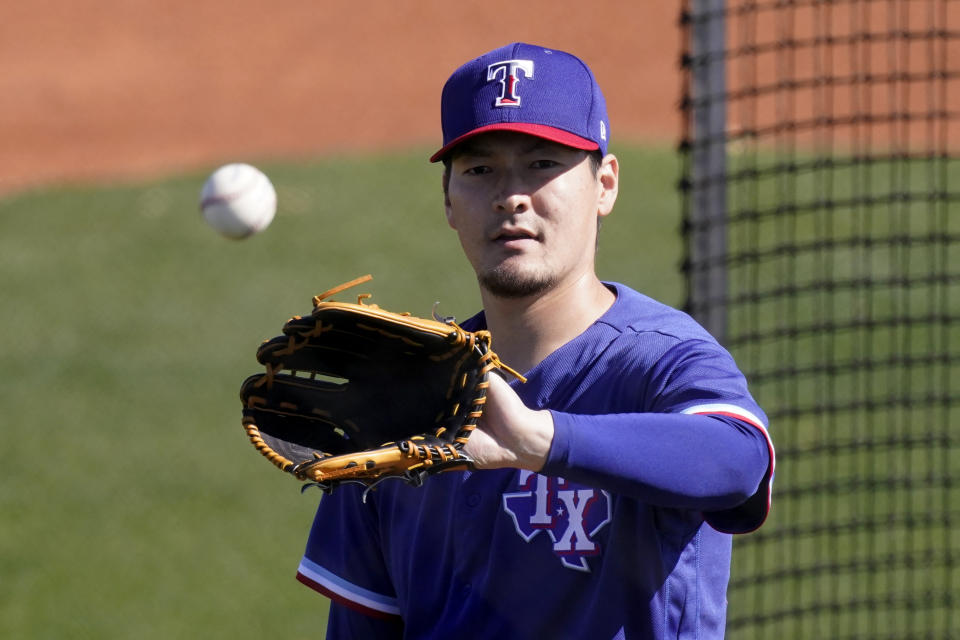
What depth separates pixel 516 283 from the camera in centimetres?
240

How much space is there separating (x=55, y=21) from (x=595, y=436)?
55.8 feet

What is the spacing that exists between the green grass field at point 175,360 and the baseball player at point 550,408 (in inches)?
159

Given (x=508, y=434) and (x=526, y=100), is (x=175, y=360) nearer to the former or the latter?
(x=526, y=100)

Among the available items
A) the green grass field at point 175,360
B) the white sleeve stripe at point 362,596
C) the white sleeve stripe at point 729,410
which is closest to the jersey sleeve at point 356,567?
the white sleeve stripe at point 362,596

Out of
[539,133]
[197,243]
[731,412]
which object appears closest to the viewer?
[731,412]

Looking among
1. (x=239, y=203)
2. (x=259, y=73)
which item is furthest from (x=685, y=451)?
(x=259, y=73)

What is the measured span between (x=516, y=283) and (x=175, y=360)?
7.42 metres

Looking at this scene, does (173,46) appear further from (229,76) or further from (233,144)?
(233,144)

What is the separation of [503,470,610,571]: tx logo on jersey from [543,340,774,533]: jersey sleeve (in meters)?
0.22

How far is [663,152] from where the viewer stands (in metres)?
12.7

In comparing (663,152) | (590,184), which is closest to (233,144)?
(663,152)

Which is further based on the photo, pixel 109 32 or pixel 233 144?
pixel 109 32

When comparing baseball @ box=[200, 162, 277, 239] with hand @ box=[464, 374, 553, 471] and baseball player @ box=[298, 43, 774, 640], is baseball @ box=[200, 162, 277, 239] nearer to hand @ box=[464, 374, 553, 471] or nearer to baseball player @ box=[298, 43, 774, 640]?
baseball player @ box=[298, 43, 774, 640]

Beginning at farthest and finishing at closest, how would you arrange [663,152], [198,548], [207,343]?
[663,152], [207,343], [198,548]
